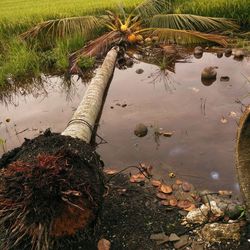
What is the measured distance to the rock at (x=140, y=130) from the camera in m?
4.48

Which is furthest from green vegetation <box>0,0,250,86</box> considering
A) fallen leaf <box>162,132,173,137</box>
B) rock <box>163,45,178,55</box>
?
fallen leaf <box>162,132,173,137</box>

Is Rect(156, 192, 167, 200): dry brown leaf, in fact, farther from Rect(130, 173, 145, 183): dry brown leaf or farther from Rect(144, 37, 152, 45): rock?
Rect(144, 37, 152, 45): rock

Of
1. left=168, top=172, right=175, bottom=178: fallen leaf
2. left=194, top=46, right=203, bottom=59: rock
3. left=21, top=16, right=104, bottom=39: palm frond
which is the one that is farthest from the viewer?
left=21, top=16, right=104, bottom=39: palm frond

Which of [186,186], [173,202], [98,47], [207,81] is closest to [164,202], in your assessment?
[173,202]

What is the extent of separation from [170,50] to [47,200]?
5058 millimetres

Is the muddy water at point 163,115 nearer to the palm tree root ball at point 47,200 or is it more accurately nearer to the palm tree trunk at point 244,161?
the palm tree trunk at point 244,161

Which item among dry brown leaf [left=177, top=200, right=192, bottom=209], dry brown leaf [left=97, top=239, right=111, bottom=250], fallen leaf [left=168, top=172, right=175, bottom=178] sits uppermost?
dry brown leaf [left=97, top=239, right=111, bottom=250]

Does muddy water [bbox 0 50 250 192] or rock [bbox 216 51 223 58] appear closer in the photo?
muddy water [bbox 0 50 250 192]

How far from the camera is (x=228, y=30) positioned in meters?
7.56

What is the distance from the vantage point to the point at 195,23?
753 cm

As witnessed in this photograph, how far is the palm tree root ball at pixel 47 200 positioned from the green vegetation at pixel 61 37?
4120 millimetres

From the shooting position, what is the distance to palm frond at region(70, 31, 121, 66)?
705cm

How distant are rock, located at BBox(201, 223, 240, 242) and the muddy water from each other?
620mm

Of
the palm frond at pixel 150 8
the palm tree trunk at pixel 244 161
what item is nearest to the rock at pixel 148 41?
the palm frond at pixel 150 8
